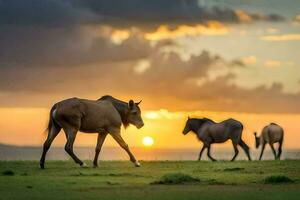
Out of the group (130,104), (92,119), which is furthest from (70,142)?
(130,104)

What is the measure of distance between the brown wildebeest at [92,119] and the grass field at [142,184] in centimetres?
114

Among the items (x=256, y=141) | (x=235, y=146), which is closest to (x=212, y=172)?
(x=235, y=146)

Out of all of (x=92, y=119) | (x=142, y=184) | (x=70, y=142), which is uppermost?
(x=92, y=119)

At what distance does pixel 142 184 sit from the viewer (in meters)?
19.5

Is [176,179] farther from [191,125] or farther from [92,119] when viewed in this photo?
[191,125]

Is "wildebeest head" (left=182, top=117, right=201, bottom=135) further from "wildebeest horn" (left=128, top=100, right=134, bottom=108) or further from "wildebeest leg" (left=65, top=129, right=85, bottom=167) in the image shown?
"wildebeest leg" (left=65, top=129, right=85, bottom=167)

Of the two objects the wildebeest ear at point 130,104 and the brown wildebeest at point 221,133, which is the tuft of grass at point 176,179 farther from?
the brown wildebeest at point 221,133

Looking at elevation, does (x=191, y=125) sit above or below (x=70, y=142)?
above

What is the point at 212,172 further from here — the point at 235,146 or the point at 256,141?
the point at 256,141

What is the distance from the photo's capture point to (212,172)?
24.0 metres

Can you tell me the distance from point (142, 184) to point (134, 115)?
9.43 metres

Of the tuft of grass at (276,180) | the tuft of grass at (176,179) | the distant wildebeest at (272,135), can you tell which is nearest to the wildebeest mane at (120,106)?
the tuft of grass at (176,179)

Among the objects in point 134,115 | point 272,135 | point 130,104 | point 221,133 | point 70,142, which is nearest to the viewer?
point 70,142

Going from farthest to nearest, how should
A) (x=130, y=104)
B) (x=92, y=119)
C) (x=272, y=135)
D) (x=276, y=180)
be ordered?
(x=272, y=135) < (x=130, y=104) < (x=92, y=119) < (x=276, y=180)
